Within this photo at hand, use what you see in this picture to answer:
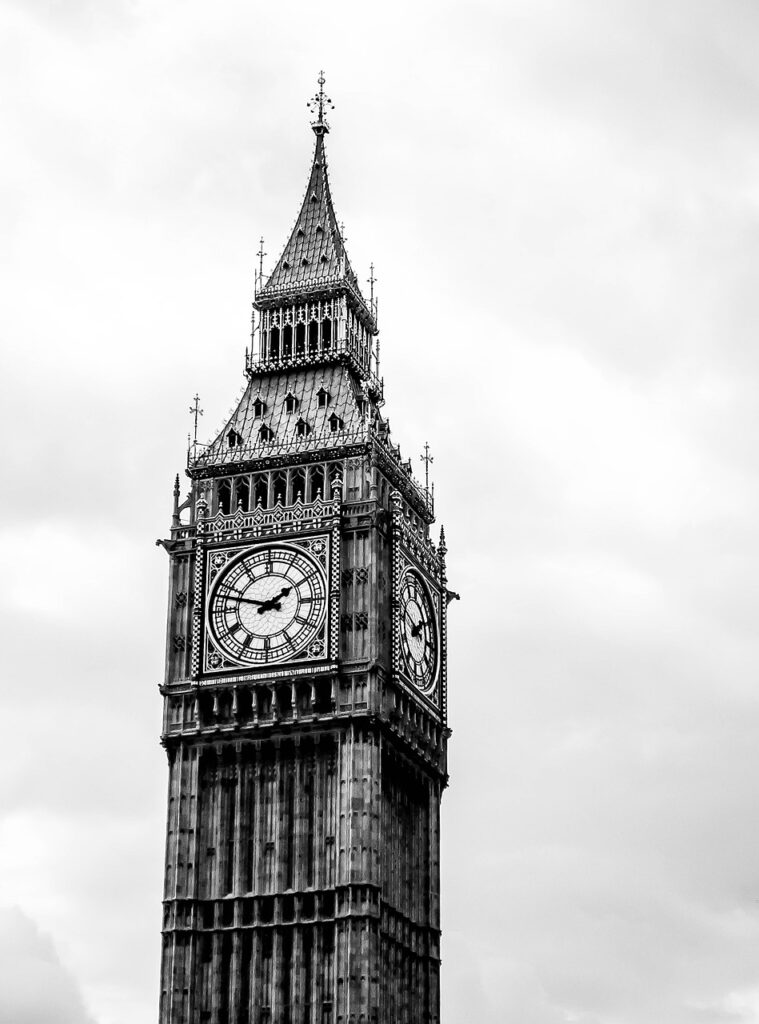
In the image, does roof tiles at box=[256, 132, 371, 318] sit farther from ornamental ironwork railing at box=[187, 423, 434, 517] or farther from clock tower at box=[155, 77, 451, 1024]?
ornamental ironwork railing at box=[187, 423, 434, 517]

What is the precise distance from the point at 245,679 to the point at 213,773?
4918 mm

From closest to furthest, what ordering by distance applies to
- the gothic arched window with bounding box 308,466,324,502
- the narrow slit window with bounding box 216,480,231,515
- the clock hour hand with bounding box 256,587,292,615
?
the clock hour hand with bounding box 256,587,292,615 → the gothic arched window with bounding box 308,466,324,502 → the narrow slit window with bounding box 216,480,231,515

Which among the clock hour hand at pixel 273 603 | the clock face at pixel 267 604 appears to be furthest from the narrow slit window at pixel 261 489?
the clock hour hand at pixel 273 603

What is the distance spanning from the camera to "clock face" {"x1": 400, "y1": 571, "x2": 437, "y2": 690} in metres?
128

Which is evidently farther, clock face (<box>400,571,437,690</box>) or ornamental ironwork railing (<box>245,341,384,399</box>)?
ornamental ironwork railing (<box>245,341,384,399</box>)

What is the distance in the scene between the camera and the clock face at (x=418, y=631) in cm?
12769

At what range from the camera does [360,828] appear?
120375 millimetres

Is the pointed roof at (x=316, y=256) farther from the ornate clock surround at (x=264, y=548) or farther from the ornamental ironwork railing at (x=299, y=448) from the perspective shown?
→ the ornate clock surround at (x=264, y=548)

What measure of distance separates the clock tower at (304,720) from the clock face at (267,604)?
0.10 m

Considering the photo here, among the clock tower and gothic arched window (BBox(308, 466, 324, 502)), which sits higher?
gothic arched window (BBox(308, 466, 324, 502))

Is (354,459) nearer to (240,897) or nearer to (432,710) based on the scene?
(432,710)

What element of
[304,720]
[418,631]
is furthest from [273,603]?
[418,631]

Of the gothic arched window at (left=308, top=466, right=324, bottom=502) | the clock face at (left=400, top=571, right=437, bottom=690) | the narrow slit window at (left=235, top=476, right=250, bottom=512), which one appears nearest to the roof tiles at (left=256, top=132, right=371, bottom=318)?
the gothic arched window at (left=308, top=466, right=324, bottom=502)

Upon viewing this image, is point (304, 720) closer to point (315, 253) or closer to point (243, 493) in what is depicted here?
point (243, 493)
